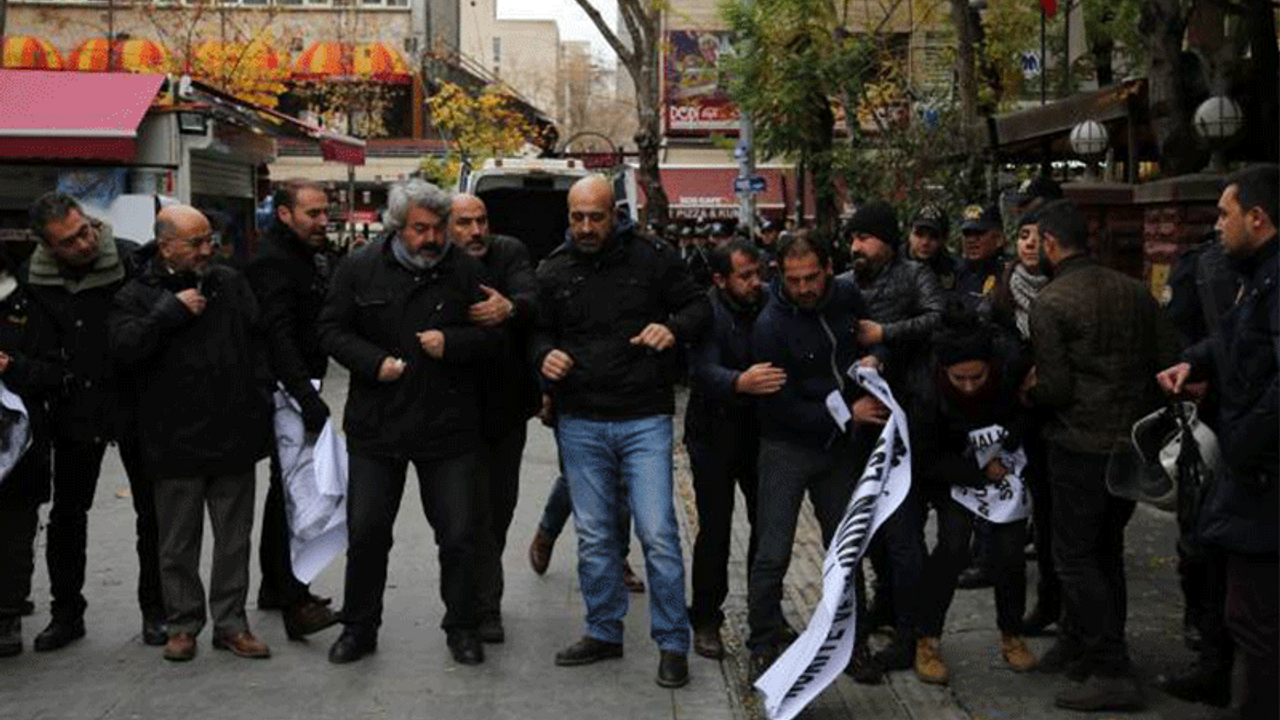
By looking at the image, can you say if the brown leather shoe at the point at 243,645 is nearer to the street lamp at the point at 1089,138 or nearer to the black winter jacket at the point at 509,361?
the black winter jacket at the point at 509,361

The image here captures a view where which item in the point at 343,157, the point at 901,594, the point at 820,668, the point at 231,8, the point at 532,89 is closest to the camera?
the point at 820,668

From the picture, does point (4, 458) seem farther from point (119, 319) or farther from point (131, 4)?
point (131, 4)

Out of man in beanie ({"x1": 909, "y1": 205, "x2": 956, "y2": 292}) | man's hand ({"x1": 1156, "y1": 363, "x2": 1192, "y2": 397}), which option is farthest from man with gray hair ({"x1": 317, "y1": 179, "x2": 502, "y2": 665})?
man's hand ({"x1": 1156, "y1": 363, "x2": 1192, "y2": 397})

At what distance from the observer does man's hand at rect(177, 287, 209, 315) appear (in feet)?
21.8

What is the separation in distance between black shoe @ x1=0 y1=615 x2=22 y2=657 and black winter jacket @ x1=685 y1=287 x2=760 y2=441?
303cm

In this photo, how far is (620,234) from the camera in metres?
6.71

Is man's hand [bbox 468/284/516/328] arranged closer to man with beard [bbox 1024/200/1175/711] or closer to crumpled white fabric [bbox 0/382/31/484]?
crumpled white fabric [bbox 0/382/31/484]

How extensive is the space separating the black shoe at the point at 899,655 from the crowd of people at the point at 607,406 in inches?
0.5

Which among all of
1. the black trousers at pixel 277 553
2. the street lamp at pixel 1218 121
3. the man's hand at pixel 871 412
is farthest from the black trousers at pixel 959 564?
the street lamp at pixel 1218 121

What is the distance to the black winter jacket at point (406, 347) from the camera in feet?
22.0

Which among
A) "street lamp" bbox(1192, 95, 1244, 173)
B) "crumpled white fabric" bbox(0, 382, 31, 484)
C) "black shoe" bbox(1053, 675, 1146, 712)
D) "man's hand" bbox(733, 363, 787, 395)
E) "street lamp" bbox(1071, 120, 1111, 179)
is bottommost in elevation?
"black shoe" bbox(1053, 675, 1146, 712)

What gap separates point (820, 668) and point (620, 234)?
6.42ft

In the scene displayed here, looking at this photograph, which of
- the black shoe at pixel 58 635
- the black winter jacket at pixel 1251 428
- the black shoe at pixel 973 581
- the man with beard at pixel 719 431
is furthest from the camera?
the black shoe at pixel 973 581

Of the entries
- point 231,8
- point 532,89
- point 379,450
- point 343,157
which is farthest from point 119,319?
point 532,89
